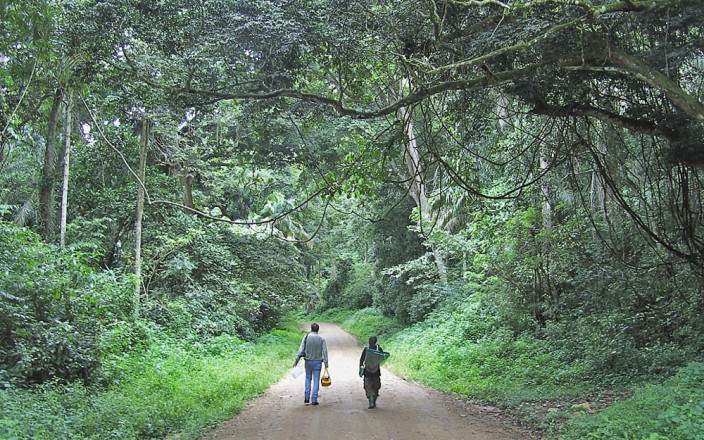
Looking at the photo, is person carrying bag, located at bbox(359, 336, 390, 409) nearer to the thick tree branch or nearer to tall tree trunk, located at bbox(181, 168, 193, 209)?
the thick tree branch

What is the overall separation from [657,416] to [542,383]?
4420 mm

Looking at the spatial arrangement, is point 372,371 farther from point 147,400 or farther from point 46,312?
point 46,312

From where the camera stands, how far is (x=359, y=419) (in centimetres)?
881

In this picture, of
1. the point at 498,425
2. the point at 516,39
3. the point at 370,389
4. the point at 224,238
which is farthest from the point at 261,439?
the point at 224,238

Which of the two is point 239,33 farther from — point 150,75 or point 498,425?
point 498,425

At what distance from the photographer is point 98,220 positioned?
1492cm

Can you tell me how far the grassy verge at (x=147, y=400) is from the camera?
662cm

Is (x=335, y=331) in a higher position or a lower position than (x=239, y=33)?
lower

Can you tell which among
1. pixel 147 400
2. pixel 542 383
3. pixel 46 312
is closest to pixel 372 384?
pixel 542 383

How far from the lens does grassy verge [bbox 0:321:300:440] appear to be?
662 cm

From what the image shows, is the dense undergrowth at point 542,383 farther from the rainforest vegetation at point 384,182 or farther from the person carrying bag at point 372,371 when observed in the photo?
the person carrying bag at point 372,371

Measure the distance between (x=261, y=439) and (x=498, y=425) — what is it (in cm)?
358

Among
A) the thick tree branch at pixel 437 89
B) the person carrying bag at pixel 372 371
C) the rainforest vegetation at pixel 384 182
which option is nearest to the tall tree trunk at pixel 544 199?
the rainforest vegetation at pixel 384 182

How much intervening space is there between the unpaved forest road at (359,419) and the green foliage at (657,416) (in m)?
1.15
